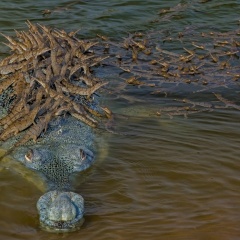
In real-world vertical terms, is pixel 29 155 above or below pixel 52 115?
below

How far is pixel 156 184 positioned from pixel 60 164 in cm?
104

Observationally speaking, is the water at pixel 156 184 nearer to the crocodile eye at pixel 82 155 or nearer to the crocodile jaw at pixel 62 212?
the crocodile jaw at pixel 62 212

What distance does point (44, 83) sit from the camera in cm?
719

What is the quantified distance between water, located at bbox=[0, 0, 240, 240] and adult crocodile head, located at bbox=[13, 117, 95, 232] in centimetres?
13

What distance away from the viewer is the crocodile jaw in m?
5.00

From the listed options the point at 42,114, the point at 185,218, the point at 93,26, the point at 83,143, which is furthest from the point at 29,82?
the point at 93,26

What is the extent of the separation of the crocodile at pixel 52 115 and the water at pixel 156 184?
0.60ft

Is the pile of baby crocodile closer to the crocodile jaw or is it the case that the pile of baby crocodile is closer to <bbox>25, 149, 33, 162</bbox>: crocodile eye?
<bbox>25, 149, 33, 162</bbox>: crocodile eye

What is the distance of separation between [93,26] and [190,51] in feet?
7.77

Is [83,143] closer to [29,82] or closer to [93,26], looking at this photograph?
[29,82]

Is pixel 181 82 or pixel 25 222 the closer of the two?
pixel 25 222

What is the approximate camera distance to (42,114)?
6930 millimetres

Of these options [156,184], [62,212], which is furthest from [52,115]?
[62,212]

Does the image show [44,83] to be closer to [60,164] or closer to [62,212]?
[60,164]
